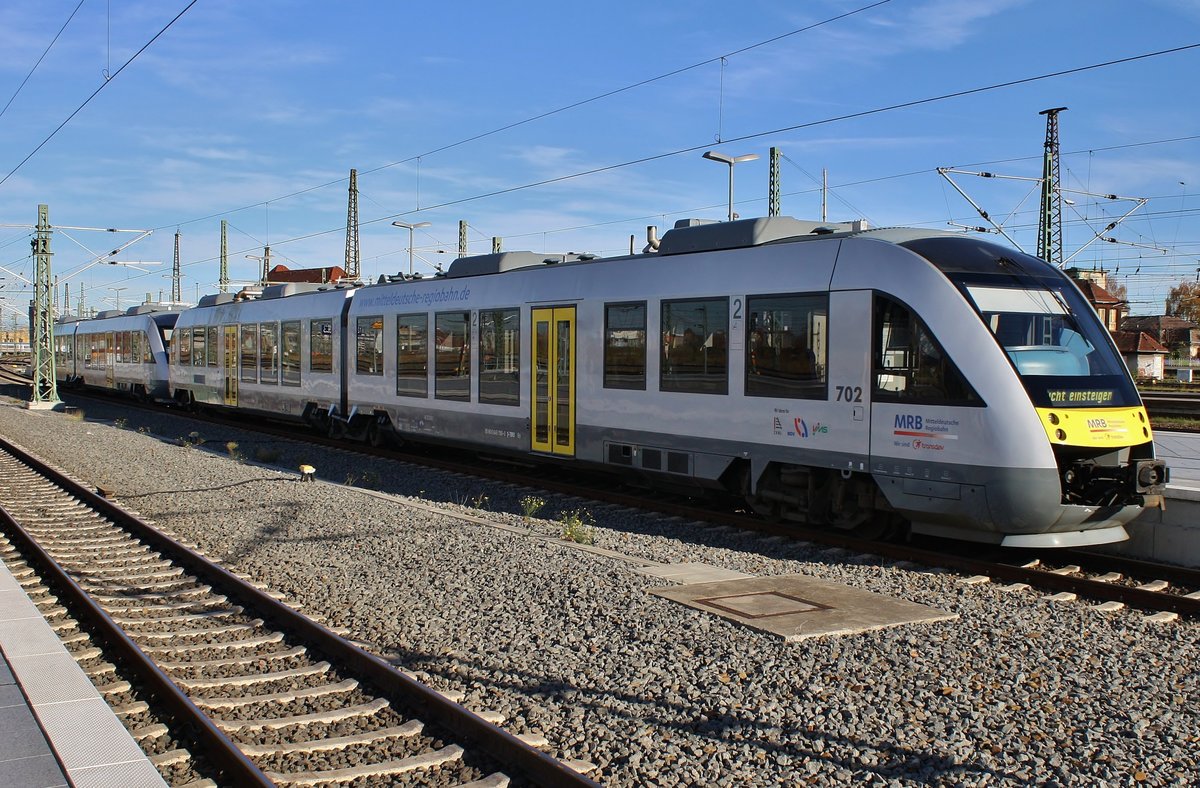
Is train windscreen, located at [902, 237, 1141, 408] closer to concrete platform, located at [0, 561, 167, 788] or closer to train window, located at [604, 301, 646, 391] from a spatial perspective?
train window, located at [604, 301, 646, 391]

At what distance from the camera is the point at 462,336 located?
15.8 m

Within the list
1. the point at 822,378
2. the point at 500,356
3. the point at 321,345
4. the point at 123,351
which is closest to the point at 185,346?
the point at 123,351

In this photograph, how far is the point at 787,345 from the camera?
1034 cm

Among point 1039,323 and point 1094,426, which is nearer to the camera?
point 1094,426

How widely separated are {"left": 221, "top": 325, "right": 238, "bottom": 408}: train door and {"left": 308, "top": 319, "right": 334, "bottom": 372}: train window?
503 cm

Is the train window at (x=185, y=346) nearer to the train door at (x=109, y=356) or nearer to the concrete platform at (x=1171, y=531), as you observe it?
the train door at (x=109, y=356)

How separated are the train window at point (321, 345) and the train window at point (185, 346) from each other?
897cm

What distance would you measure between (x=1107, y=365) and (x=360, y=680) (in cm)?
716

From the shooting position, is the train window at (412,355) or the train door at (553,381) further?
the train window at (412,355)

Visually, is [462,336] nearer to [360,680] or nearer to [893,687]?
[360,680]

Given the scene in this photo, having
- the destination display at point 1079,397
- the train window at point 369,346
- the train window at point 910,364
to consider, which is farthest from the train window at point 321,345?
the destination display at point 1079,397

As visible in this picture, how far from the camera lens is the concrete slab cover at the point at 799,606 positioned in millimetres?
6906

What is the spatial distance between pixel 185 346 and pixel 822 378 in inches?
915

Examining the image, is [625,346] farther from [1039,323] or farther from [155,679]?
[155,679]
